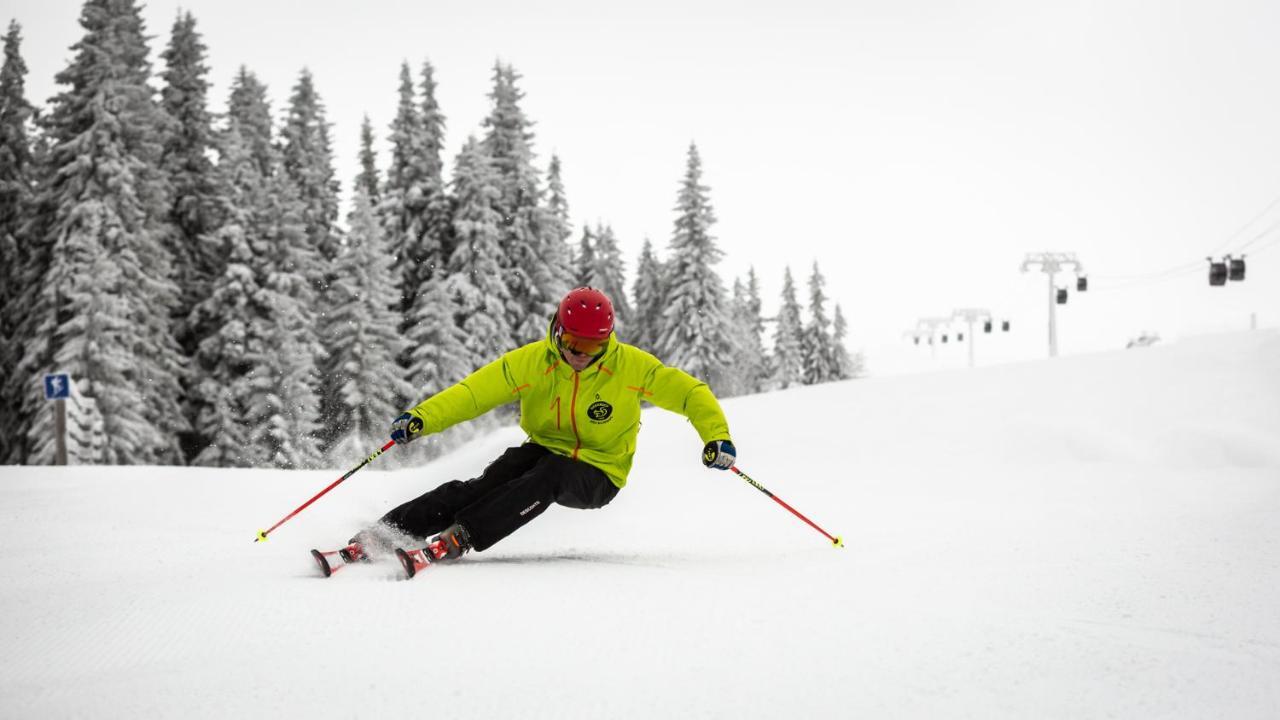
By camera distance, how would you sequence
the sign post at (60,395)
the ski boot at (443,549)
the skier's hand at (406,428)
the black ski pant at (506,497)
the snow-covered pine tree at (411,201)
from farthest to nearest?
the snow-covered pine tree at (411,201) → the sign post at (60,395) → the skier's hand at (406,428) → the black ski pant at (506,497) → the ski boot at (443,549)

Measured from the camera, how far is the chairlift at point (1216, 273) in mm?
25812

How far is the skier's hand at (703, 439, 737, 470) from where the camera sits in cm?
439

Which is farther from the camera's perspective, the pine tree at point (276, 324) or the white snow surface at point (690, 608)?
the pine tree at point (276, 324)

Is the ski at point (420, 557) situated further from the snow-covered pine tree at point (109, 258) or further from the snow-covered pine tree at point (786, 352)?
the snow-covered pine tree at point (786, 352)

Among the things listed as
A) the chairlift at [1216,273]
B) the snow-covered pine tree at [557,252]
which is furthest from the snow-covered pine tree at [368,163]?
the chairlift at [1216,273]

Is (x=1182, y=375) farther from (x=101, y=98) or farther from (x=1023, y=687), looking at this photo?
(x=101, y=98)

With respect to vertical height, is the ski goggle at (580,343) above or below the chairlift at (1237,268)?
below

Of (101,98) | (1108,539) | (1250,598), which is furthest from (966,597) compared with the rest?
(101,98)

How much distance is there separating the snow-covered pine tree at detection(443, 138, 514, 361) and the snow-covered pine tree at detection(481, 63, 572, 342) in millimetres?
851

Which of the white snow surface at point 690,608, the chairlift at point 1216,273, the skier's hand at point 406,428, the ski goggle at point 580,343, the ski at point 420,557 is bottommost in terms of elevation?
the white snow surface at point 690,608

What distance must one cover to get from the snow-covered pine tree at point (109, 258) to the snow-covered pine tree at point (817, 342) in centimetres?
4157

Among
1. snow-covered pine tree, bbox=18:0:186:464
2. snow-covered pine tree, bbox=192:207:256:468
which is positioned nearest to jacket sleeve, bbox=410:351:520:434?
snow-covered pine tree, bbox=18:0:186:464

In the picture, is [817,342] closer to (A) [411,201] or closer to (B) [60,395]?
(A) [411,201]

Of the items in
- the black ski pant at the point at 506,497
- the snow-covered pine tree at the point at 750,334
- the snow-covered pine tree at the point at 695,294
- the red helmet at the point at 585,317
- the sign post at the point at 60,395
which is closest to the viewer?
the black ski pant at the point at 506,497
